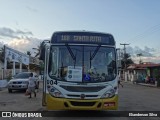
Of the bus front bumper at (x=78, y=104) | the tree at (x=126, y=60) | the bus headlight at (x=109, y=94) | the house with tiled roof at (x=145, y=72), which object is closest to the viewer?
the bus front bumper at (x=78, y=104)

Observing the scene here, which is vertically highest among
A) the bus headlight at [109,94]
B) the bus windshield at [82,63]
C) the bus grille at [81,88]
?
the bus windshield at [82,63]

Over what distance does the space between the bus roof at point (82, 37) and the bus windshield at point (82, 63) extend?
0.21 metres

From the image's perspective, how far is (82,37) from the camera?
1341 cm

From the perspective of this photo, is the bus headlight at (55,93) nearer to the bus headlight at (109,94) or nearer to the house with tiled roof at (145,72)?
the bus headlight at (109,94)

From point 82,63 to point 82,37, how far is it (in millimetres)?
1052

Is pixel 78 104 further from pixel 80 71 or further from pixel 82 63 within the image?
pixel 82 63

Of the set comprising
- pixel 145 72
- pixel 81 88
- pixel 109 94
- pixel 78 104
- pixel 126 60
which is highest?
pixel 126 60

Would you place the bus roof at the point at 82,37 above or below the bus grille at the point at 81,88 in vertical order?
above

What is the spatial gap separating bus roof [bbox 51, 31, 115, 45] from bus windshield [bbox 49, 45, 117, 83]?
21 cm

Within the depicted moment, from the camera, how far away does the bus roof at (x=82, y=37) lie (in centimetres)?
1331

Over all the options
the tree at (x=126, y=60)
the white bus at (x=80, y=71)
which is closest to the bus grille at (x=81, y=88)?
the white bus at (x=80, y=71)

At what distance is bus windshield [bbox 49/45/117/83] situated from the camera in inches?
504

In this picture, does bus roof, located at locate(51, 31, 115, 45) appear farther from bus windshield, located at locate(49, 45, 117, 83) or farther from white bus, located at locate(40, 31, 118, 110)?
bus windshield, located at locate(49, 45, 117, 83)

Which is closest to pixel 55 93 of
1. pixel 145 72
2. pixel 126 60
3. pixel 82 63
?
pixel 82 63
